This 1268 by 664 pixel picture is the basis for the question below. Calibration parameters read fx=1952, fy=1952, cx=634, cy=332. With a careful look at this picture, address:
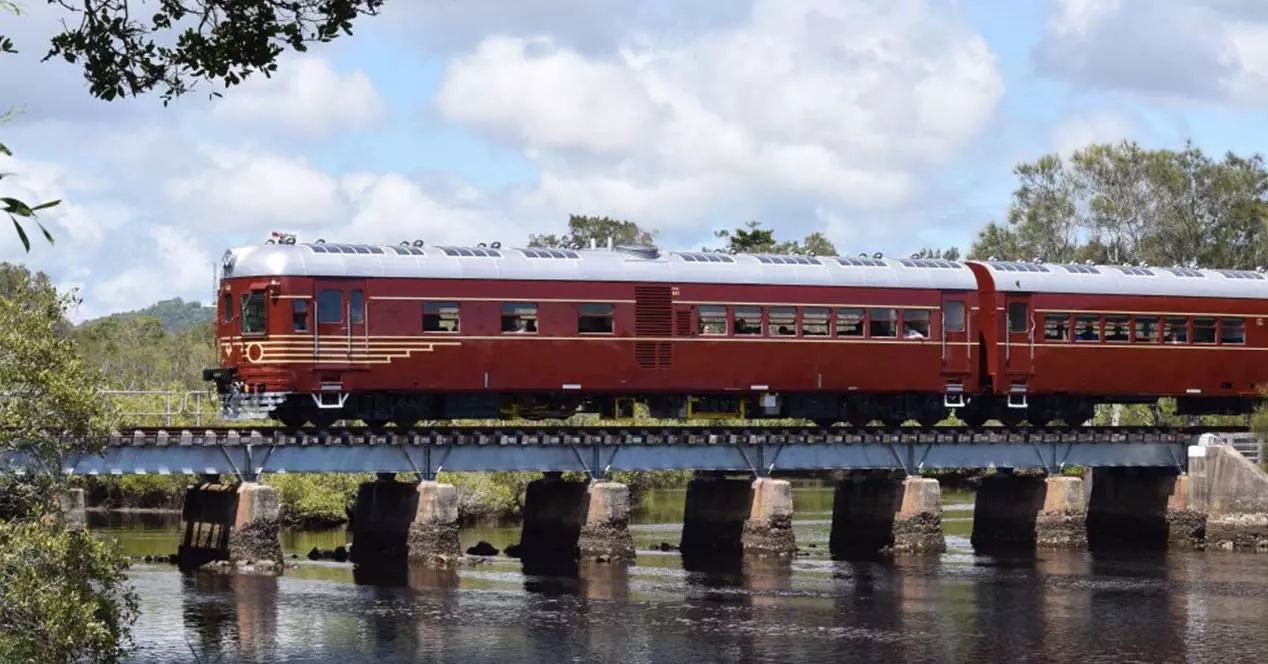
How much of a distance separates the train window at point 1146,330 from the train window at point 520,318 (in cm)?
1773

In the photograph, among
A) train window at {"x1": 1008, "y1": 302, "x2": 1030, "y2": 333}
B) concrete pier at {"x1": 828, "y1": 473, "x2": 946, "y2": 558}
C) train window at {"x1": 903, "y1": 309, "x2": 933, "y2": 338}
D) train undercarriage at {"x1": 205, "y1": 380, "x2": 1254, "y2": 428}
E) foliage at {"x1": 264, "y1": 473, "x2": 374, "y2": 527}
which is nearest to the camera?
train undercarriage at {"x1": 205, "y1": 380, "x2": 1254, "y2": 428}

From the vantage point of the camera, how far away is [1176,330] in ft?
179

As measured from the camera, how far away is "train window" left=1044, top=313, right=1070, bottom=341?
5269 cm

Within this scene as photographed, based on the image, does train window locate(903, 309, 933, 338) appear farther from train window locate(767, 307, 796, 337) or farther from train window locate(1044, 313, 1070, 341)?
train window locate(1044, 313, 1070, 341)

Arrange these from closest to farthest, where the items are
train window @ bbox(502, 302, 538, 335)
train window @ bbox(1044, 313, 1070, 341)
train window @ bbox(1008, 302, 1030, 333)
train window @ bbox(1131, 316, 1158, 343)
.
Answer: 1. train window @ bbox(502, 302, 538, 335)
2. train window @ bbox(1008, 302, 1030, 333)
3. train window @ bbox(1044, 313, 1070, 341)
4. train window @ bbox(1131, 316, 1158, 343)

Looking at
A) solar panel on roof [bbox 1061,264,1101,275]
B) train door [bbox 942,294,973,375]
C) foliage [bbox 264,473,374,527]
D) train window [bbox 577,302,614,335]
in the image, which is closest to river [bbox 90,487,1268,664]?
train door [bbox 942,294,973,375]

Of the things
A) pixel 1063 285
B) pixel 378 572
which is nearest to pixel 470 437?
pixel 378 572

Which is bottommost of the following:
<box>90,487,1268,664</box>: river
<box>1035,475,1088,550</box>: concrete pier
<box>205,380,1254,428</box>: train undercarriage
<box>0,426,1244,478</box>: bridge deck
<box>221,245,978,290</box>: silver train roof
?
<box>90,487,1268,664</box>: river

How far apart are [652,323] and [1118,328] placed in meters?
14.0

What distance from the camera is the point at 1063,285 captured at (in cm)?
5309

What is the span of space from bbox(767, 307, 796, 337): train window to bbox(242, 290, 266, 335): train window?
1299cm

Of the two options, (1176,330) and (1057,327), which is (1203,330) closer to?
(1176,330)

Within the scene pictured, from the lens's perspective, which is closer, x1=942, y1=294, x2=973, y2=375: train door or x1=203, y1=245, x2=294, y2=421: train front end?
x1=203, y1=245, x2=294, y2=421: train front end

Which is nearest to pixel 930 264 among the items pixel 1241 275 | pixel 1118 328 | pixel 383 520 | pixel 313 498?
pixel 1118 328
